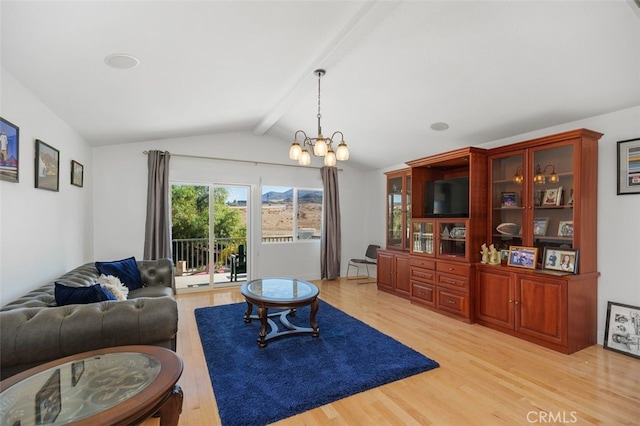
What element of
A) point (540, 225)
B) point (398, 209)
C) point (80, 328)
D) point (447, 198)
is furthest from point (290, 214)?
point (80, 328)

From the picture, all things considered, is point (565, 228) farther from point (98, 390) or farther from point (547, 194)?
point (98, 390)

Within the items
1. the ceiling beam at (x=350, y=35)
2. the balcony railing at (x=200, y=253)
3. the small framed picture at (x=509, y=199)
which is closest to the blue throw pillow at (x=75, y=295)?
the ceiling beam at (x=350, y=35)

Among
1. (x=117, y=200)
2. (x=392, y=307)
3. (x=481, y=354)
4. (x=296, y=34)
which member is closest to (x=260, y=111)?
(x=296, y=34)

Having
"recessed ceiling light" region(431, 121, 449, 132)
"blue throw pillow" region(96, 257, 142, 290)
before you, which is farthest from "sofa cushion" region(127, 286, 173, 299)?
"recessed ceiling light" region(431, 121, 449, 132)

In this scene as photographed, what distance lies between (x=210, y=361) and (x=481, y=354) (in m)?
2.54

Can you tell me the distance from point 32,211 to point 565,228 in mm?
4991

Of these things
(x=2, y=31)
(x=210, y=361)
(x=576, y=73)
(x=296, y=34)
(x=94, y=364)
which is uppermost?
(x=296, y=34)

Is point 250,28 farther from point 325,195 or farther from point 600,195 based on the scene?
point 325,195

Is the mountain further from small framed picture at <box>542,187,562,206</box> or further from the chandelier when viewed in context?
small framed picture at <box>542,187,562,206</box>

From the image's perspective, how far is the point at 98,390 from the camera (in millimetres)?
1291

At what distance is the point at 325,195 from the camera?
6.13 m

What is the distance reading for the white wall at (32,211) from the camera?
2.13m

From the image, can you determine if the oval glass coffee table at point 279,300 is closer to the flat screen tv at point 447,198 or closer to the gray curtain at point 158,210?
the gray curtain at point 158,210

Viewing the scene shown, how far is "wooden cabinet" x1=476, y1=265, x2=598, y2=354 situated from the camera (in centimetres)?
292
